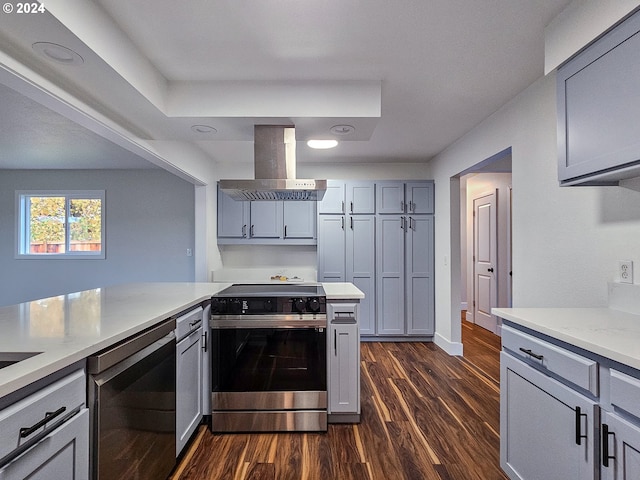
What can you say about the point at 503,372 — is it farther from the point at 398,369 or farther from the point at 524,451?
the point at 398,369

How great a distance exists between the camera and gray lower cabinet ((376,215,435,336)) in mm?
4402

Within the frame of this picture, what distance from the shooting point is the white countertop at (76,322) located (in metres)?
1.00

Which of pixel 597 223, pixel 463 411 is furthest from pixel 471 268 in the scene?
pixel 597 223

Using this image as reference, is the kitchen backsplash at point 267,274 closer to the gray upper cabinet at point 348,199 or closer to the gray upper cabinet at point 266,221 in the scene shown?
the gray upper cabinet at point 266,221

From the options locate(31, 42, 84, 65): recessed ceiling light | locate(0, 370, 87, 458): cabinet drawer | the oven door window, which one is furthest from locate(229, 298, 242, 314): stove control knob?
locate(31, 42, 84, 65): recessed ceiling light

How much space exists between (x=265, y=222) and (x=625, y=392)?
3929 millimetres

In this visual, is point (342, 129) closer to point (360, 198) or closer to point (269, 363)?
point (269, 363)

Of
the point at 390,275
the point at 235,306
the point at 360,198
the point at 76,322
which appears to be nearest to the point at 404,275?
the point at 390,275

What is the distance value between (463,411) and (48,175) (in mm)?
6280

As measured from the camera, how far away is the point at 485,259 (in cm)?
517

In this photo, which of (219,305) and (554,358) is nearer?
(554,358)

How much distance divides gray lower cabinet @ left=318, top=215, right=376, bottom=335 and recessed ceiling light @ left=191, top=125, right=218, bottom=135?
2068 millimetres

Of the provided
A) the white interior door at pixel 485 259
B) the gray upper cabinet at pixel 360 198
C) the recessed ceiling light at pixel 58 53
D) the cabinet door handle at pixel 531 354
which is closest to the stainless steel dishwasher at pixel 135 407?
the recessed ceiling light at pixel 58 53

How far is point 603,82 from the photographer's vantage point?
1393mm
